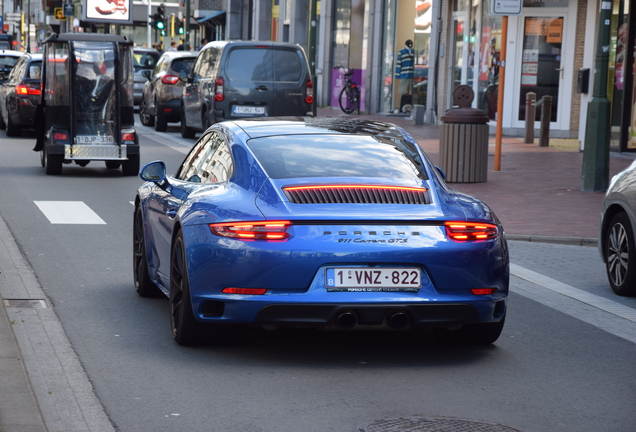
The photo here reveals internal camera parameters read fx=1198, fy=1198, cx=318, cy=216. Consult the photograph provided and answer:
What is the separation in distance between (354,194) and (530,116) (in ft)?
64.2

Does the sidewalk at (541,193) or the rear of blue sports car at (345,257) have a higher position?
the rear of blue sports car at (345,257)

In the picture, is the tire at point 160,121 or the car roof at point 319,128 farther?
the tire at point 160,121

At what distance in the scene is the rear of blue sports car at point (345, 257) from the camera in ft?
19.4

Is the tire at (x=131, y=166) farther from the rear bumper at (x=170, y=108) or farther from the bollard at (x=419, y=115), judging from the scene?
the bollard at (x=419, y=115)

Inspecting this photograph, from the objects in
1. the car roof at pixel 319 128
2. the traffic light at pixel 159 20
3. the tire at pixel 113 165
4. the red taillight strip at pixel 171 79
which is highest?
the traffic light at pixel 159 20

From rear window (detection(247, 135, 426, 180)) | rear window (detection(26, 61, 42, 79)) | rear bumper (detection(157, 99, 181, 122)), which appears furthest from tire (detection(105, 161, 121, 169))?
rear window (detection(247, 135, 426, 180))

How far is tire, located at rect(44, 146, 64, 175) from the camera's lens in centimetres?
1692

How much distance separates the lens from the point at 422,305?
19.6 ft

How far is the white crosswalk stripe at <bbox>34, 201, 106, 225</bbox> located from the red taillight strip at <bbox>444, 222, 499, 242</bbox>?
21.7ft

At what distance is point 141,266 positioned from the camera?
26.6ft

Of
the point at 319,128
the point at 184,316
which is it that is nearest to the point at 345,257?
the point at 184,316

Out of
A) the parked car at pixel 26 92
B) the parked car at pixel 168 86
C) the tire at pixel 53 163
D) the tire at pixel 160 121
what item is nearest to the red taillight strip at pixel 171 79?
the parked car at pixel 168 86

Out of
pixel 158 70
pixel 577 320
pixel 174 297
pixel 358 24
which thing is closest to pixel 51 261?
pixel 174 297

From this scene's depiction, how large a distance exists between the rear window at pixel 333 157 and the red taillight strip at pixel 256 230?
45 cm
